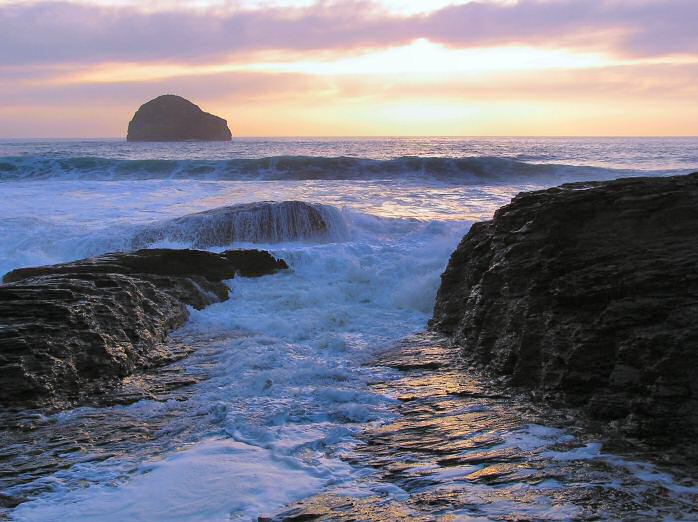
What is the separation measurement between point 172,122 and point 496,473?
10874cm

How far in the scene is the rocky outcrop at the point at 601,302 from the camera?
14.7ft

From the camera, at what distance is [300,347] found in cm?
721

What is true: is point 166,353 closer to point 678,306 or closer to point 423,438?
point 423,438

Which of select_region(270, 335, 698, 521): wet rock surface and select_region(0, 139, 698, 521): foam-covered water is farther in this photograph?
select_region(0, 139, 698, 521): foam-covered water

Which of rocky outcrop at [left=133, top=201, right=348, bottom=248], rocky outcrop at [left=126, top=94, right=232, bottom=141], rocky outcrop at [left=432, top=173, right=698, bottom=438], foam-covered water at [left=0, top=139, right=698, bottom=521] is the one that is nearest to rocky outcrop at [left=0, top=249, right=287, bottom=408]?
foam-covered water at [left=0, top=139, right=698, bottom=521]

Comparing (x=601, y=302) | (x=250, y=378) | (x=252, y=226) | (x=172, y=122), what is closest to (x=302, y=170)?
(x=252, y=226)

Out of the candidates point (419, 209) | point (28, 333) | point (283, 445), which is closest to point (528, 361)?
point (283, 445)

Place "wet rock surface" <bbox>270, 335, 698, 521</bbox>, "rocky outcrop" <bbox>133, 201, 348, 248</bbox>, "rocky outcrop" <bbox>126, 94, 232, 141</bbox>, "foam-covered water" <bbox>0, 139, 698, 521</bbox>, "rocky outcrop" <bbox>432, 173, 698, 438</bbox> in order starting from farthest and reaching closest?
"rocky outcrop" <bbox>126, 94, 232, 141</bbox>, "rocky outcrop" <bbox>133, 201, 348, 248</bbox>, "rocky outcrop" <bbox>432, 173, 698, 438</bbox>, "foam-covered water" <bbox>0, 139, 698, 521</bbox>, "wet rock surface" <bbox>270, 335, 698, 521</bbox>

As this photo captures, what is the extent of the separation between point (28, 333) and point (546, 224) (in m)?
5.10

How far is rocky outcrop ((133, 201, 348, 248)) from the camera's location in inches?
556

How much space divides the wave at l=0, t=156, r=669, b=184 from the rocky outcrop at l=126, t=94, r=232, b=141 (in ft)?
236

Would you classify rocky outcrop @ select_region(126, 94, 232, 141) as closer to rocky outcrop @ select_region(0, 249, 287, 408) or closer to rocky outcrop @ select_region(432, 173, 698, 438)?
rocky outcrop @ select_region(0, 249, 287, 408)

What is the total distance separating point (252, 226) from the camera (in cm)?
1467

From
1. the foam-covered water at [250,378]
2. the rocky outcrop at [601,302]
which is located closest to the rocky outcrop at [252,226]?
the foam-covered water at [250,378]
